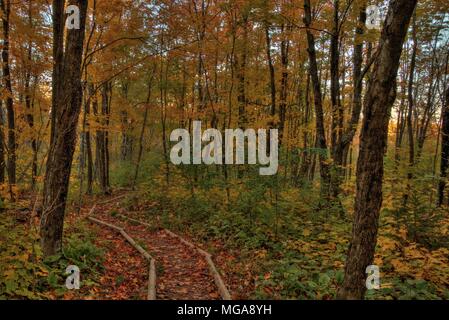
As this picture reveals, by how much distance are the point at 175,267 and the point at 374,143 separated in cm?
547

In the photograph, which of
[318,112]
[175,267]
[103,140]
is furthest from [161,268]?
[103,140]

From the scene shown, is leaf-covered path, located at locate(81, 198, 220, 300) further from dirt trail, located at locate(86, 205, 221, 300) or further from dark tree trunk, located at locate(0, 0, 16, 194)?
dark tree trunk, located at locate(0, 0, 16, 194)

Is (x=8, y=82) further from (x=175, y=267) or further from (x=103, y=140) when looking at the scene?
(x=175, y=267)

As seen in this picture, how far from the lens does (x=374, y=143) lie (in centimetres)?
393

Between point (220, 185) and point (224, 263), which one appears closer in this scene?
point (224, 263)

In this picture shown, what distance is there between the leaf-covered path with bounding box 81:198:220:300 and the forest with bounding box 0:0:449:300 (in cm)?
5

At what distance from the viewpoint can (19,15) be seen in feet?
37.7

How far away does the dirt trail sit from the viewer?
20.1 ft

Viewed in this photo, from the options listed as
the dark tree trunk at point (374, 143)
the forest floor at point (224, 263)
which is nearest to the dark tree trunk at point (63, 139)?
the forest floor at point (224, 263)

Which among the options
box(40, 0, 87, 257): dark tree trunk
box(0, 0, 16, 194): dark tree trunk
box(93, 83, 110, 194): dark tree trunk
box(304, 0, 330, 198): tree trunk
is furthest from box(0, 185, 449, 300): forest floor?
box(93, 83, 110, 194): dark tree trunk
